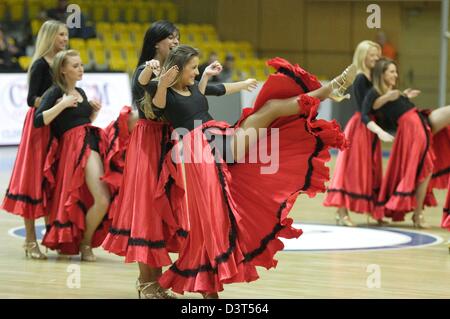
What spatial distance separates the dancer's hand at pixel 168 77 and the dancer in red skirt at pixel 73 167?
1876 mm

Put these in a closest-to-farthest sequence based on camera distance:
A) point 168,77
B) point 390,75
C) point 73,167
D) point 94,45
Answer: point 168,77 < point 73,167 < point 390,75 < point 94,45

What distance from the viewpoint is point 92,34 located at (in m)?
16.5

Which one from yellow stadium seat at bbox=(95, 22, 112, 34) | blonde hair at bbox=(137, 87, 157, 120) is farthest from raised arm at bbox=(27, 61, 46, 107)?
yellow stadium seat at bbox=(95, 22, 112, 34)

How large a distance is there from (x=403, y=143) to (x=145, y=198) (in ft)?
13.7

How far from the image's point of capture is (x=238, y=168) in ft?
18.6

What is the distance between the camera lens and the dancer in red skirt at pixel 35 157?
291 inches

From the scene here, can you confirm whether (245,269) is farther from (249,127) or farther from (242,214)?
(249,127)


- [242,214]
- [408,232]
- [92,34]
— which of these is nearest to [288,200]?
[242,214]

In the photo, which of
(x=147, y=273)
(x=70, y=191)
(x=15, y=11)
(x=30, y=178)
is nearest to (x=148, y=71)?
(x=147, y=273)

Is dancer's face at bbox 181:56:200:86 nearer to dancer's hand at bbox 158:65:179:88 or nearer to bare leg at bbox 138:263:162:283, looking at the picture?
dancer's hand at bbox 158:65:179:88

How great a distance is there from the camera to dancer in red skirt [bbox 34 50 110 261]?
723cm

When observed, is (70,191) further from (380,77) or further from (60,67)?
(380,77)

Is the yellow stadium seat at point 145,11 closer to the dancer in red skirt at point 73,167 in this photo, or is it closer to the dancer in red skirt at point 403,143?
the dancer in red skirt at point 403,143

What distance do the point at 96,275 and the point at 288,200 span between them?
1.73 m
